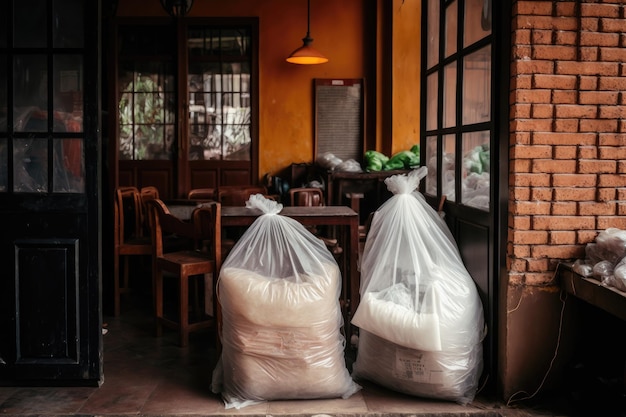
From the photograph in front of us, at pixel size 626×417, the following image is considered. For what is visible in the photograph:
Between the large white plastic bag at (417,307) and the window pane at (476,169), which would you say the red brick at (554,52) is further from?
the large white plastic bag at (417,307)

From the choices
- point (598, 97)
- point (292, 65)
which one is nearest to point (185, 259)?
point (598, 97)

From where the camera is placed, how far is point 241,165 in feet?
25.5

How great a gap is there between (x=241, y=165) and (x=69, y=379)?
4.43 metres

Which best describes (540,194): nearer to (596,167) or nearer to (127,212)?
(596,167)

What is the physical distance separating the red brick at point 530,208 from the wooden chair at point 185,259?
1.83m

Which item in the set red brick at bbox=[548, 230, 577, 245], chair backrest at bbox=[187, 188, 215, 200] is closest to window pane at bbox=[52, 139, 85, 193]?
red brick at bbox=[548, 230, 577, 245]

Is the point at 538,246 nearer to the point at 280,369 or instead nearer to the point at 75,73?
the point at 280,369

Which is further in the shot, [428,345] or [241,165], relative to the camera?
[241,165]

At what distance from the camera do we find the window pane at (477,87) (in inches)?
138

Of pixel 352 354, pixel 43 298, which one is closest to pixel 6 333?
pixel 43 298

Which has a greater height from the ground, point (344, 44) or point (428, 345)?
point (344, 44)

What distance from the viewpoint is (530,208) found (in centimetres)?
325

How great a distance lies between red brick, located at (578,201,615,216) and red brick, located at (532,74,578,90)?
0.58 m

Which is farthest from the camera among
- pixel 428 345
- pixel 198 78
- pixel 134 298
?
pixel 198 78
